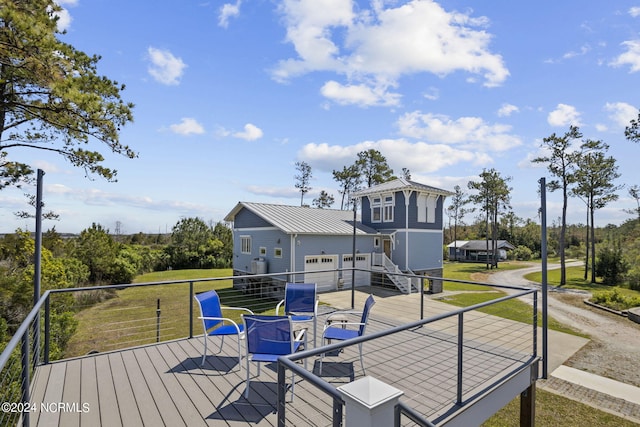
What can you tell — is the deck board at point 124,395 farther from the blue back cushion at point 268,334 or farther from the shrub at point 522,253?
the shrub at point 522,253

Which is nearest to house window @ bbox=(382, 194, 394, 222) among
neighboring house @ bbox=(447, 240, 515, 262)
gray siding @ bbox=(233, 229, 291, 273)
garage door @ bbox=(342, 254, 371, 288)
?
garage door @ bbox=(342, 254, 371, 288)

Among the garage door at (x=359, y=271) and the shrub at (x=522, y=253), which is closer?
the garage door at (x=359, y=271)

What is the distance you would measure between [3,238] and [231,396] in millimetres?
11269

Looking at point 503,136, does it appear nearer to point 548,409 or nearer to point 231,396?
point 548,409

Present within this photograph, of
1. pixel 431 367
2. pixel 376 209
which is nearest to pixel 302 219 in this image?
pixel 376 209

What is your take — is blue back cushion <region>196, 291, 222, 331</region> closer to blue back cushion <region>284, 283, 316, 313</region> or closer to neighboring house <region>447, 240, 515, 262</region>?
blue back cushion <region>284, 283, 316, 313</region>

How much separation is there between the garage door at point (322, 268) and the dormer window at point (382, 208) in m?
4.78

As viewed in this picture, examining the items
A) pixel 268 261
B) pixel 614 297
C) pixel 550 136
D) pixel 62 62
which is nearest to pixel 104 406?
pixel 62 62

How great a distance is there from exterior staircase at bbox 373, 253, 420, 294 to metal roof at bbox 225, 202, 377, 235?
1.72 metres

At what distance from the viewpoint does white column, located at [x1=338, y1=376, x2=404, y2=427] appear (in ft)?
5.59

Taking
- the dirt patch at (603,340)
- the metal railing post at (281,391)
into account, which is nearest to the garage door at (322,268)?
the dirt patch at (603,340)

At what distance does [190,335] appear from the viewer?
553 cm

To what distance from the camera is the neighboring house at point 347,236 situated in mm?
16250

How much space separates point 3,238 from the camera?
1009 centimetres
